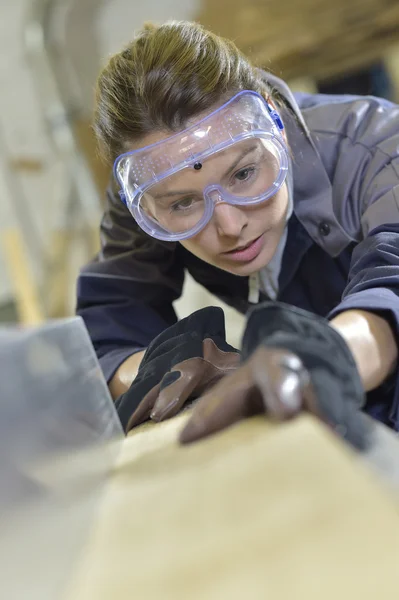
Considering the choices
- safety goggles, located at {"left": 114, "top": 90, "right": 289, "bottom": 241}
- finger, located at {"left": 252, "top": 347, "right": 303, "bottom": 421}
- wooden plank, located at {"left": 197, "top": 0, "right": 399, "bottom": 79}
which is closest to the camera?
finger, located at {"left": 252, "top": 347, "right": 303, "bottom": 421}

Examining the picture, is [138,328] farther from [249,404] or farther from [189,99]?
[249,404]

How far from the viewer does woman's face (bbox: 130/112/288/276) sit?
914mm

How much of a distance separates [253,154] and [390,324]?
35 cm

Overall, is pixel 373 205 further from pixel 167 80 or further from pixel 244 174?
pixel 167 80

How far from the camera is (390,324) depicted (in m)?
0.71

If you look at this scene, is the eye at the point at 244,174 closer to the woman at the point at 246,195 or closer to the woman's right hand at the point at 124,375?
the woman at the point at 246,195

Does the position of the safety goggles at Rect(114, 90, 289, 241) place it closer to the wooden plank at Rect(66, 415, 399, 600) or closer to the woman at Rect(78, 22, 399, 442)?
the woman at Rect(78, 22, 399, 442)

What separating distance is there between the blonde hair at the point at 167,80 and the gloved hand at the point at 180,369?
299 millimetres

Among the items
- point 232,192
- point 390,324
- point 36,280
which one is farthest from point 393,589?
point 36,280

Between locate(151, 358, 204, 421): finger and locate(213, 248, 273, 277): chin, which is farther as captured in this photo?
locate(213, 248, 273, 277): chin

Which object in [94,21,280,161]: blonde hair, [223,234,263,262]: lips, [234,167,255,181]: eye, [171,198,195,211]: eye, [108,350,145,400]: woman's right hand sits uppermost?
[94,21,280,161]: blonde hair

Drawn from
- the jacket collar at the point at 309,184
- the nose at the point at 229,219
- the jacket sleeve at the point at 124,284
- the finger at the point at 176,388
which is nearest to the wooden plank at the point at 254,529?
the finger at the point at 176,388

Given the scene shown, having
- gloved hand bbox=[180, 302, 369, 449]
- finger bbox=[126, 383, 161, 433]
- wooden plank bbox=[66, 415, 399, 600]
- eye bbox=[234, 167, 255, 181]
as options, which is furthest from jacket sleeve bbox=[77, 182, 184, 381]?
wooden plank bbox=[66, 415, 399, 600]

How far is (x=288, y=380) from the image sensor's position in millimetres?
471
